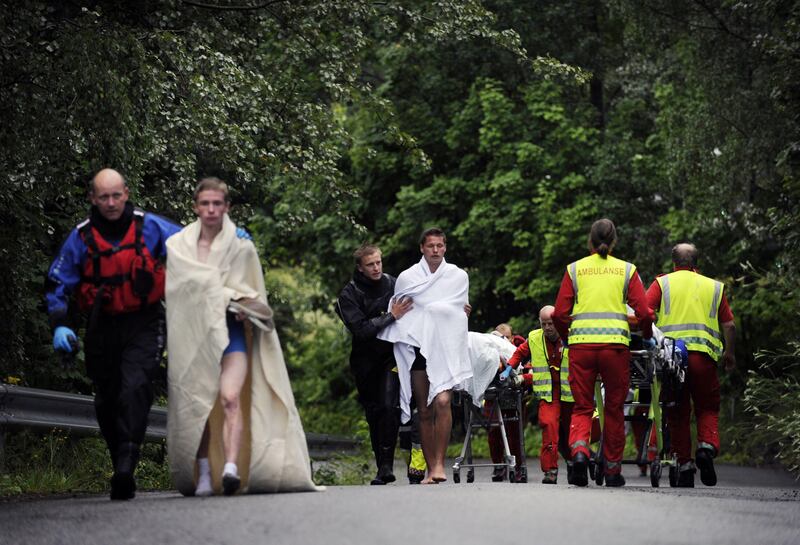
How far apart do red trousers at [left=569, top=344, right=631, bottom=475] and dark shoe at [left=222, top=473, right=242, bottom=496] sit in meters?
3.52

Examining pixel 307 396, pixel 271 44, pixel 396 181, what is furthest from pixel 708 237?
pixel 307 396

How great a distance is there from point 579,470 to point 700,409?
2327 millimetres

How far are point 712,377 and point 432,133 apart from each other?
21266mm

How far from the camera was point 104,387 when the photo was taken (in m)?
10.9

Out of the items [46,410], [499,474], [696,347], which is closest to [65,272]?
[46,410]

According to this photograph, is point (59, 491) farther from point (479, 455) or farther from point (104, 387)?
point (479, 455)

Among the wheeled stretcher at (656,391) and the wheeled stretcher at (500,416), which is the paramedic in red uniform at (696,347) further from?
the wheeled stretcher at (500,416)

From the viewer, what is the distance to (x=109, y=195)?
10648mm

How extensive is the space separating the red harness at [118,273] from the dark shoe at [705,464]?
18.9 ft

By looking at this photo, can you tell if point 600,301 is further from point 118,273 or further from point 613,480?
point 118,273

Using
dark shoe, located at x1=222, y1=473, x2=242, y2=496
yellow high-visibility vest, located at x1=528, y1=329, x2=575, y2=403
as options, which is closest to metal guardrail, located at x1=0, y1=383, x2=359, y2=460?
dark shoe, located at x1=222, y1=473, x2=242, y2=496

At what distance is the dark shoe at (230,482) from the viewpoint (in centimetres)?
1034

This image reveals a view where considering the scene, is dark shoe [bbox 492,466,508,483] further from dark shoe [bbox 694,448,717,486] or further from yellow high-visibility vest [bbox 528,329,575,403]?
dark shoe [bbox 694,448,717,486]

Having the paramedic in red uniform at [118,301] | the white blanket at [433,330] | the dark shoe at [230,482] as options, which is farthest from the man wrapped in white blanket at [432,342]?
the dark shoe at [230,482]
